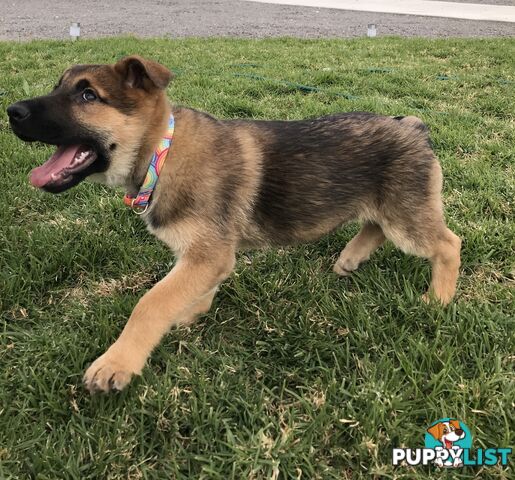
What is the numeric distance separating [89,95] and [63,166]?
430 mm

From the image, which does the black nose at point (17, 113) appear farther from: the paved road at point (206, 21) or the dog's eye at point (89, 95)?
the paved road at point (206, 21)

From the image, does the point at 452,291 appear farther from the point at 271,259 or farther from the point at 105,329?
the point at 105,329

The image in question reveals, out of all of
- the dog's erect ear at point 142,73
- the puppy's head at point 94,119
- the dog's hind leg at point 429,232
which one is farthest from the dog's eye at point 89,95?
the dog's hind leg at point 429,232

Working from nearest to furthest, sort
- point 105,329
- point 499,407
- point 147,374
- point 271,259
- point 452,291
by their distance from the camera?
point 499,407 < point 147,374 < point 105,329 < point 452,291 < point 271,259

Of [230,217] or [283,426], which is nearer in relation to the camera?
[283,426]

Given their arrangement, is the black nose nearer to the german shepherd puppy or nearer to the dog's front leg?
the german shepherd puppy

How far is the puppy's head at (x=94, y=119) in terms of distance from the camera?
8.91ft

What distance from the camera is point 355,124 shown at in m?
3.38

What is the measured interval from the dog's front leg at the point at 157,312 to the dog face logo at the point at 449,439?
140cm

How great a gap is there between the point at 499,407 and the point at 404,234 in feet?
4.15

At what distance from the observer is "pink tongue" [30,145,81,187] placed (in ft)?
9.05

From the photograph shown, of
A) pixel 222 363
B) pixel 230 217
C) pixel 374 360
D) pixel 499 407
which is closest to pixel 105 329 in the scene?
pixel 222 363

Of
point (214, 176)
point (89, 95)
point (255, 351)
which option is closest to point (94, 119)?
point (89, 95)

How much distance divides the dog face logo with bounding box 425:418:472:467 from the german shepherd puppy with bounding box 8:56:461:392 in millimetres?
982
